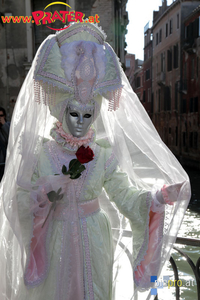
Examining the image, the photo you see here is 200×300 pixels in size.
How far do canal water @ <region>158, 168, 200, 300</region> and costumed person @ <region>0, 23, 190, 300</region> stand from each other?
1.35 metres

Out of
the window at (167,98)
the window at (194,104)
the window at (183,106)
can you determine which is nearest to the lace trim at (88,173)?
the window at (194,104)

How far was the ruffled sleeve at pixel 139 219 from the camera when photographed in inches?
66.9

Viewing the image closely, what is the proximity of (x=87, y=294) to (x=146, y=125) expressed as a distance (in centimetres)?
96

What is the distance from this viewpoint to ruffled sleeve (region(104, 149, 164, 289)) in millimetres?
1698

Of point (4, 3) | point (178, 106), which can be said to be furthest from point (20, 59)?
point (178, 106)

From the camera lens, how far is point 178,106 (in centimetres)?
1992

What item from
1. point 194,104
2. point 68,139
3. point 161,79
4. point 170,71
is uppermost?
point 170,71

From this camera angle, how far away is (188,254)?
7191 millimetres

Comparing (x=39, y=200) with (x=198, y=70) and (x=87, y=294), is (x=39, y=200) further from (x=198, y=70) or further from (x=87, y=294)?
(x=198, y=70)

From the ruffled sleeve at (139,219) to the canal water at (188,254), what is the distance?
127 cm

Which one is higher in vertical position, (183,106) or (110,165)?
(183,106)

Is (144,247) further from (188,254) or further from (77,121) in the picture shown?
(188,254)

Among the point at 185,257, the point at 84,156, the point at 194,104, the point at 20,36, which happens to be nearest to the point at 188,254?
the point at 185,257

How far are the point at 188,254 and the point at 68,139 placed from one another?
6311 millimetres
